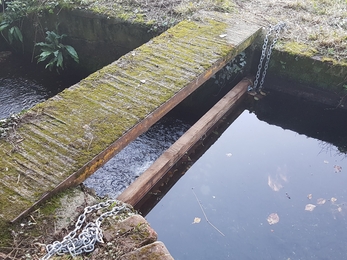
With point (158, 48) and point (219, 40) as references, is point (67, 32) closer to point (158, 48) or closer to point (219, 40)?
point (158, 48)

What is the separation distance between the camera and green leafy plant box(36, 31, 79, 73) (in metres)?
6.64

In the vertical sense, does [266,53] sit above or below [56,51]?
above

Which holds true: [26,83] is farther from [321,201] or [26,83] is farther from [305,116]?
[321,201]

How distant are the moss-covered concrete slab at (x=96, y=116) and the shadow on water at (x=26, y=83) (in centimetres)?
294

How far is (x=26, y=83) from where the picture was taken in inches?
272

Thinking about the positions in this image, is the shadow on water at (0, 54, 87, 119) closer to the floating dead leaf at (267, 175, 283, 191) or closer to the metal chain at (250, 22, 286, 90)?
the metal chain at (250, 22, 286, 90)

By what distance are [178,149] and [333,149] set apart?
234 cm

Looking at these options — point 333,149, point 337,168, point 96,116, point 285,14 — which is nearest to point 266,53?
point 285,14

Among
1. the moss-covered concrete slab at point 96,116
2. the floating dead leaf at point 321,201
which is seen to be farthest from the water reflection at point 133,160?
the floating dead leaf at point 321,201

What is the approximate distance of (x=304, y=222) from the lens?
12.3 ft

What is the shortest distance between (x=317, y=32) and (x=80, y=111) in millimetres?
4582

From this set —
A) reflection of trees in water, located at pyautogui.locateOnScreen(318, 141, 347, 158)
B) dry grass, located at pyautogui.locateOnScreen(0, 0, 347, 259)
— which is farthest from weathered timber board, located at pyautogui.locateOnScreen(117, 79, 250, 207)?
reflection of trees in water, located at pyautogui.locateOnScreen(318, 141, 347, 158)

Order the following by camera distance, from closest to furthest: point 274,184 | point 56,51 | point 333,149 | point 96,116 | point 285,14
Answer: point 96,116
point 274,184
point 333,149
point 285,14
point 56,51

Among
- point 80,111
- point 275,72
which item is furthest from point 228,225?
point 275,72
